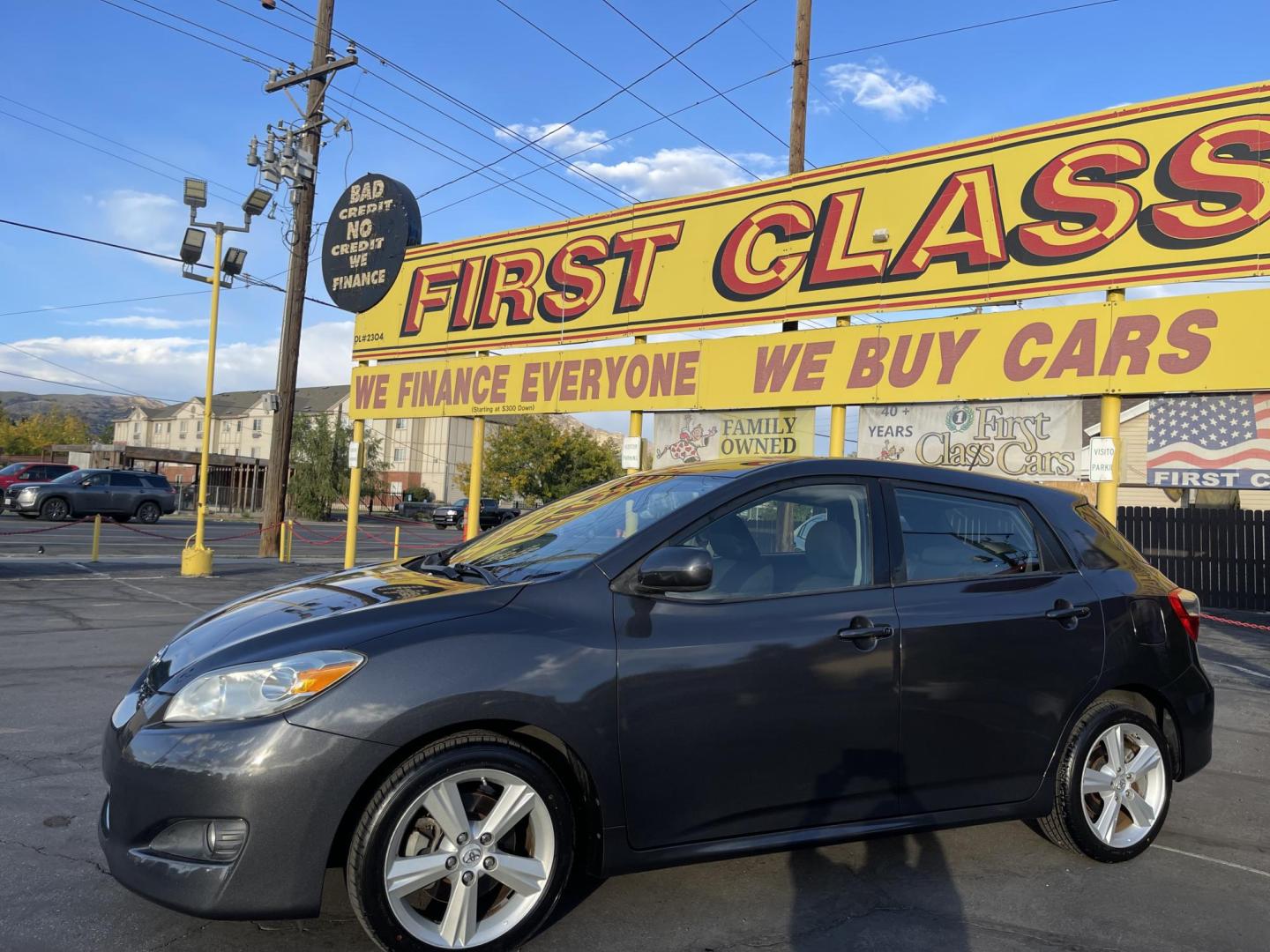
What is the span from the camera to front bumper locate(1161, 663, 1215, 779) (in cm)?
441

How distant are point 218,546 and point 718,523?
2373 cm

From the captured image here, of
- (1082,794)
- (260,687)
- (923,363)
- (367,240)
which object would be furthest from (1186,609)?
(367,240)

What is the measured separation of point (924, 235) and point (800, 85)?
→ 17.6 ft

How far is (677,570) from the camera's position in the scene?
3.28m

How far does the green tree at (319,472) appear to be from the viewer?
55.1 metres

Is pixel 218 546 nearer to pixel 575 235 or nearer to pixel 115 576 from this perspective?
pixel 115 576

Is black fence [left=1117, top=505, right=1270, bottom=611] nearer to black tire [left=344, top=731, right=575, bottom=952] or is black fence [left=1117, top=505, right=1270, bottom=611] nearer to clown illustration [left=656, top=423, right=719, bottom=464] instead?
clown illustration [left=656, top=423, right=719, bottom=464]

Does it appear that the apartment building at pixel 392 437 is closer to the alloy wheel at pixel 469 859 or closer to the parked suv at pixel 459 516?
the parked suv at pixel 459 516

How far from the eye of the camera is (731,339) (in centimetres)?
1305

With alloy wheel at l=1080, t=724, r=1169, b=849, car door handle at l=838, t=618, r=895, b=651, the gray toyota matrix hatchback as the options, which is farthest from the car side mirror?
alloy wheel at l=1080, t=724, r=1169, b=849

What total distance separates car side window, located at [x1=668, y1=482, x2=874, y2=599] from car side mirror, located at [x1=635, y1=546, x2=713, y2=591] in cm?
17

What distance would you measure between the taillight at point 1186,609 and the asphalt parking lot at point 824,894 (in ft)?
3.24

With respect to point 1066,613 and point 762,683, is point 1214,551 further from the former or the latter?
point 762,683

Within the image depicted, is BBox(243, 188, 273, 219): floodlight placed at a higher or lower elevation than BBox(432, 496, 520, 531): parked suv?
higher
